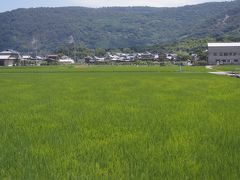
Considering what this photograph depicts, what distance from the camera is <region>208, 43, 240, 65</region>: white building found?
84688 millimetres

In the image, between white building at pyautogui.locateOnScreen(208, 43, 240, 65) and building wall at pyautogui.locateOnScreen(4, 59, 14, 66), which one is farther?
white building at pyautogui.locateOnScreen(208, 43, 240, 65)

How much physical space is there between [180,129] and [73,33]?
196 meters

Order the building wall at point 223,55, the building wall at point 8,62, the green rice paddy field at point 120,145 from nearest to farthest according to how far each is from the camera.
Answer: the green rice paddy field at point 120,145, the building wall at point 8,62, the building wall at point 223,55

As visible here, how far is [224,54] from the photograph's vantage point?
280 ft

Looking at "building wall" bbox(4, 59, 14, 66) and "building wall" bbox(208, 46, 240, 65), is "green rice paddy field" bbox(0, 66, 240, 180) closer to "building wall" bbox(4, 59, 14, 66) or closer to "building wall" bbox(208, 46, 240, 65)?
"building wall" bbox(4, 59, 14, 66)

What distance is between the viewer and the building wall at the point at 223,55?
84.7 m

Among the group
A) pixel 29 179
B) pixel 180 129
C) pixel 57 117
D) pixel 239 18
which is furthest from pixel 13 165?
pixel 239 18

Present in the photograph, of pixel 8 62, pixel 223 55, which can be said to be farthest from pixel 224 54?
pixel 8 62

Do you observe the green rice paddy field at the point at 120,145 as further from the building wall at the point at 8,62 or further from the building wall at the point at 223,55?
the building wall at the point at 223,55

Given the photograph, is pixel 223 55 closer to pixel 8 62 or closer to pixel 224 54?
pixel 224 54

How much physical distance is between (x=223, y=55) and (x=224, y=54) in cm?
28

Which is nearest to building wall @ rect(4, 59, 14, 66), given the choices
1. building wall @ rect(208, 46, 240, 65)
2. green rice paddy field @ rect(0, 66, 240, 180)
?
building wall @ rect(208, 46, 240, 65)

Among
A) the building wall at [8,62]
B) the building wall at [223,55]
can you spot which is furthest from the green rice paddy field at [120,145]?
the building wall at [223,55]

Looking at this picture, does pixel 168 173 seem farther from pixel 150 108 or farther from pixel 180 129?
pixel 150 108
